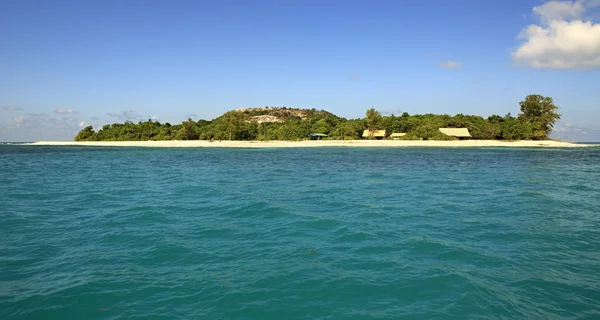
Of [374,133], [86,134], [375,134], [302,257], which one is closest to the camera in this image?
[302,257]

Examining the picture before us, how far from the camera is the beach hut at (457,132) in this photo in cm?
8938

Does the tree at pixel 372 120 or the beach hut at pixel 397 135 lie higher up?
the tree at pixel 372 120

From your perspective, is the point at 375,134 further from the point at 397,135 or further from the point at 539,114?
the point at 539,114

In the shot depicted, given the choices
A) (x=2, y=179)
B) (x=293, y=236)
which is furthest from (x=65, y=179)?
(x=293, y=236)

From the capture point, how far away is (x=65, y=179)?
2495 cm

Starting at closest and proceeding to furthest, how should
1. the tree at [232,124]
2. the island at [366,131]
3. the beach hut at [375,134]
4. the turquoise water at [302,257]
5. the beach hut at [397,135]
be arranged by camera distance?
the turquoise water at [302,257] → the island at [366,131] → the beach hut at [397,135] → the beach hut at [375,134] → the tree at [232,124]

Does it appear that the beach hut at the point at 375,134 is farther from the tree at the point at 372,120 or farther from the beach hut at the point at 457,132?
the beach hut at the point at 457,132

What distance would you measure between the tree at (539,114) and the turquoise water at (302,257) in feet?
286

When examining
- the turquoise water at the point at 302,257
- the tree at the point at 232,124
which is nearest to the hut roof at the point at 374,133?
the tree at the point at 232,124

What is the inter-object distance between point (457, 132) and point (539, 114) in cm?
2402

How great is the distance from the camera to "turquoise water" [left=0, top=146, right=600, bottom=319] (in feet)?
20.8

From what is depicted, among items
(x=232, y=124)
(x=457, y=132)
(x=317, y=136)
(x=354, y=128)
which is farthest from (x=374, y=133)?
(x=232, y=124)

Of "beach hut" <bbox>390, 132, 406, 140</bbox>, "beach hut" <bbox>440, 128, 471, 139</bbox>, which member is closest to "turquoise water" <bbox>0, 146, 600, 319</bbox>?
"beach hut" <bbox>440, 128, 471, 139</bbox>

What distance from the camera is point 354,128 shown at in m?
99.1
